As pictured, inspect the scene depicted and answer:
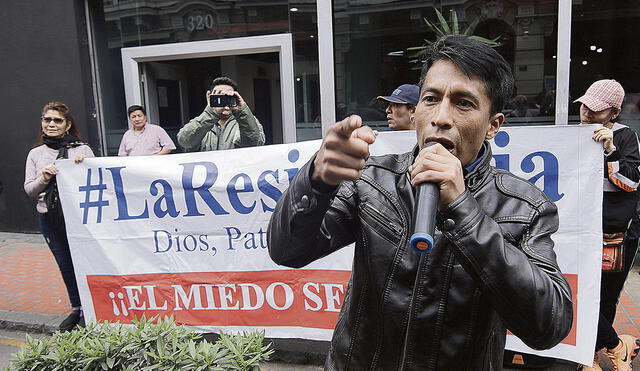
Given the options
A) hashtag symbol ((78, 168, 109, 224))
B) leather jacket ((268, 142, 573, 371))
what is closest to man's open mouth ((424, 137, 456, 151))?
leather jacket ((268, 142, 573, 371))

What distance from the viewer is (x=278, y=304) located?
3.73 meters

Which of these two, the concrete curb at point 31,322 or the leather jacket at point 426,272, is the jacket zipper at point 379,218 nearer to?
the leather jacket at point 426,272

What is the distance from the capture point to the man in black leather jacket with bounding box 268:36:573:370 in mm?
1100

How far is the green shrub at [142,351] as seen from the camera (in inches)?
79.2

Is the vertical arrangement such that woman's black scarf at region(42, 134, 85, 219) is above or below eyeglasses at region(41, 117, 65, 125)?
below

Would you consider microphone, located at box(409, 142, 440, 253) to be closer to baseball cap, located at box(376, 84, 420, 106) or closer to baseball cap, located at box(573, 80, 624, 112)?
baseball cap, located at box(573, 80, 624, 112)

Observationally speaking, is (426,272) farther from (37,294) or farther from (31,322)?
(37,294)

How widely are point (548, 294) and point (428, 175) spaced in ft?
1.38

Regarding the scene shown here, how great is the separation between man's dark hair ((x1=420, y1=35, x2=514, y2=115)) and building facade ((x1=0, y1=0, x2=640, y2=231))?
4.12m

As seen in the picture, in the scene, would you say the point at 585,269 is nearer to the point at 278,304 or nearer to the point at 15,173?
the point at 278,304

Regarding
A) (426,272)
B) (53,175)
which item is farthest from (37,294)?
(426,272)

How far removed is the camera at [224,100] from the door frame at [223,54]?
2397 mm

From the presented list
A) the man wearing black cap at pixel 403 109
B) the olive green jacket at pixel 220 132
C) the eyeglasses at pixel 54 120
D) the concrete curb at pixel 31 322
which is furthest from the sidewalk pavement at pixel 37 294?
the man wearing black cap at pixel 403 109

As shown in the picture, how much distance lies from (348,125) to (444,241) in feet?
1.53
